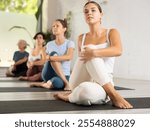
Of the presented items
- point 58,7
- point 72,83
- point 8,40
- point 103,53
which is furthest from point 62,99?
point 8,40

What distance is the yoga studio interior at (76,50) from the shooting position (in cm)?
221

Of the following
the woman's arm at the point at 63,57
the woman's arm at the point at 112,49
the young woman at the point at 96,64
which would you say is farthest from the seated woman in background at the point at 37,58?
the woman's arm at the point at 112,49

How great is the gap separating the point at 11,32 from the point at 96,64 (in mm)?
8561

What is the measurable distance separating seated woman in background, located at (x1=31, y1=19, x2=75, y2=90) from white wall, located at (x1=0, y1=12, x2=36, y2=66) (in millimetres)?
6739

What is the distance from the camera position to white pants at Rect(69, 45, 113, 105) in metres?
2.04

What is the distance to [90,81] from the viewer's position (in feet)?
7.52

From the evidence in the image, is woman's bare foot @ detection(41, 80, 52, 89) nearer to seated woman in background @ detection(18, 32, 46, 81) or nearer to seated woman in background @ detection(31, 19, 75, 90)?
seated woman in background @ detection(31, 19, 75, 90)

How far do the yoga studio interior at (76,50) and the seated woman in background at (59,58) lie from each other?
0.50 feet

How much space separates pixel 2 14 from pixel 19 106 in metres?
8.60

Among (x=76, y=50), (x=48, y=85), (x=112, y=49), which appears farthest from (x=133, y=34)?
(x=112, y=49)

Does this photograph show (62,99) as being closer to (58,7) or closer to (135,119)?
(135,119)

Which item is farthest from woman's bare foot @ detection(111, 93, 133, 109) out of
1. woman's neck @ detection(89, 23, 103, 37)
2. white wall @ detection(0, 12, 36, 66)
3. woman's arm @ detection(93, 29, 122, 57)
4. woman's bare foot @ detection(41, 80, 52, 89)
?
white wall @ detection(0, 12, 36, 66)

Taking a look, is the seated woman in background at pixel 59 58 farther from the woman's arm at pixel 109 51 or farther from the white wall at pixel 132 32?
the white wall at pixel 132 32

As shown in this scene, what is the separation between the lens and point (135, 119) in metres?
1.70
